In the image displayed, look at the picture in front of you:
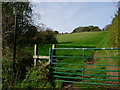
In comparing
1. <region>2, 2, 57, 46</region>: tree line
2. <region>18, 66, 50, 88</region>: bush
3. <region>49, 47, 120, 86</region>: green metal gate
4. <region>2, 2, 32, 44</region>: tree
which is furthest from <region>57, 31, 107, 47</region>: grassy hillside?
<region>18, 66, 50, 88</region>: bush

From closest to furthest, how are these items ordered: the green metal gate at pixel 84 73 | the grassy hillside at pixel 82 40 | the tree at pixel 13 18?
the green metal gate at pixel 84 73 → the tree at pixel 13 18 → the grassy hillside at pixel 82 40

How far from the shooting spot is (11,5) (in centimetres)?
981

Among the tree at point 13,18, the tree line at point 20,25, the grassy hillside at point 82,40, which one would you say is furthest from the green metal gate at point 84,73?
the grassy hillside at point 82,40

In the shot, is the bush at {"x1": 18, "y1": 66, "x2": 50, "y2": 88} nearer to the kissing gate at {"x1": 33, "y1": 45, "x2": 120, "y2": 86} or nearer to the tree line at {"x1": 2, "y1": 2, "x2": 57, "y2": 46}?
the kissing gate at {"x1": 33, "y1": 45, "x2": 120, "y2": 86}

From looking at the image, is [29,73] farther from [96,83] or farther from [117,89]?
[117,89]

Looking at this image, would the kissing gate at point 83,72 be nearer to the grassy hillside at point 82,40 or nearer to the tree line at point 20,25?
the tree line at point 20,25

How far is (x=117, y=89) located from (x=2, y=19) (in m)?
6.50

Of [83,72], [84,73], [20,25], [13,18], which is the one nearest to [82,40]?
[20,25]

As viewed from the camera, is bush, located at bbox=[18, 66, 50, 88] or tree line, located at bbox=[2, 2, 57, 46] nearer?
bush, located at bbox=[18, 66, 50, 88]

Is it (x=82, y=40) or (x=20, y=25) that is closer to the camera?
(x=20, y=25)

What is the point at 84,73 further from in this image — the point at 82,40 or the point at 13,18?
the point at 82,40

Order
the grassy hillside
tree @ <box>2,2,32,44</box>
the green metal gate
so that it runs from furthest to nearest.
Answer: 1. the grassy hillside
2. tree @ <box>2,2,32,44</box>
3. the green metal gate

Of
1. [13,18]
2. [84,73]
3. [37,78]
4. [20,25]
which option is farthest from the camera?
[20,25]

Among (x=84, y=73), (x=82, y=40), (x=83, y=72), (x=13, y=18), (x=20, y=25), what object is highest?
(x=13, y=18)
